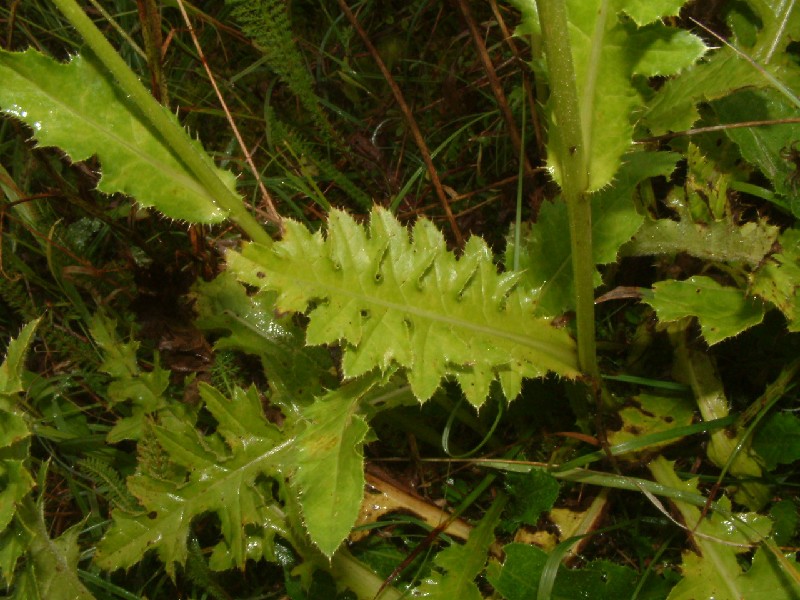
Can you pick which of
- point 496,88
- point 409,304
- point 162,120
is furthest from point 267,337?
point 496,88

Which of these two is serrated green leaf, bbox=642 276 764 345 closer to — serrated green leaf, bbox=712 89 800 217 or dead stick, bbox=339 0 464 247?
serrated green leaf, bbox=712 89 800 217

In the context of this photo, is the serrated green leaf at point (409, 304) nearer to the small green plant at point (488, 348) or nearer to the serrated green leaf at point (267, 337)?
the small green plant at point (488, 348)

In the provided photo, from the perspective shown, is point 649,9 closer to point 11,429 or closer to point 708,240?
point 708,240

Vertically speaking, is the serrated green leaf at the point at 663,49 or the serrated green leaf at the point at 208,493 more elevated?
the serrated green leaf at the point at 663,49

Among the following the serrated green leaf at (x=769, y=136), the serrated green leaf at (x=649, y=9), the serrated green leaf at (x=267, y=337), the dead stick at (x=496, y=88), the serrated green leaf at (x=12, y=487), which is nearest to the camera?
the serrated green leaf at (x=649, y=9)

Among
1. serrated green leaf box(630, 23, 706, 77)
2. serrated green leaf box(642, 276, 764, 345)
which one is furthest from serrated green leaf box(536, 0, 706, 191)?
serrated green leaf box(642, 276, 764, 345)

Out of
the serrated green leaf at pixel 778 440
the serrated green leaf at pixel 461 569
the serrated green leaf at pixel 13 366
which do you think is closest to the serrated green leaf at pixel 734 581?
the serrated green leaf at pixel 778 440

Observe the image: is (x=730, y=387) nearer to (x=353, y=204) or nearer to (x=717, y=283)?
(x=717, y=283)

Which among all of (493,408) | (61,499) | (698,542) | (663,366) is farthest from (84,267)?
Answer: (698,542)
